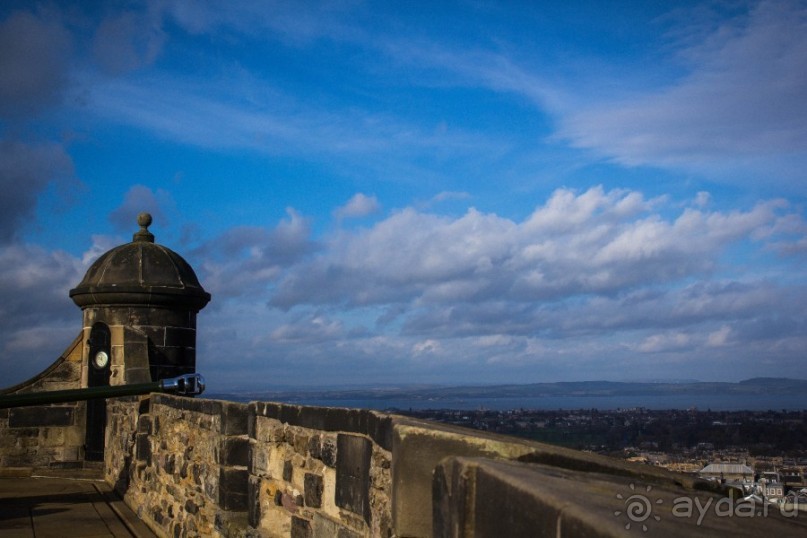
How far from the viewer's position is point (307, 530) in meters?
5.09

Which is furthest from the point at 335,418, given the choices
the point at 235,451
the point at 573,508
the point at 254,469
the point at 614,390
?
the point at 614,390

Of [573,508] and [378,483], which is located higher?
[573,508]

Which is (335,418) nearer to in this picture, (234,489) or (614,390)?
(234,489)

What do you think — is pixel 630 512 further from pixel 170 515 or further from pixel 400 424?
pixel 170 515

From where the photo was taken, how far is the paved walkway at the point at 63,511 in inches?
316

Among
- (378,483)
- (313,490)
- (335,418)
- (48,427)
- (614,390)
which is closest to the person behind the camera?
(378,483)

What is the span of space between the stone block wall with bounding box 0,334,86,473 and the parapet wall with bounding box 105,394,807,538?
3027mm

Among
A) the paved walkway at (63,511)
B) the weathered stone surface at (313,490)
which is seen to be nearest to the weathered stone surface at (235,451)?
the weathered stone surface at (313,490)

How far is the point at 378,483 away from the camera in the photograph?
400cm

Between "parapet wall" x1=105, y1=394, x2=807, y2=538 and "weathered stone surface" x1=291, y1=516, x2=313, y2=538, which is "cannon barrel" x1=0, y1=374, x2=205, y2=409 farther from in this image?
"weathered stone surface" x1=291, y1=516, x2=313, y2=538

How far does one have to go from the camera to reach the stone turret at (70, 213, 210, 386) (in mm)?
10992

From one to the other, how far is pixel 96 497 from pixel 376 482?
712cm

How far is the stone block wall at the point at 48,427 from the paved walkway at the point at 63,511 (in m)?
0.38

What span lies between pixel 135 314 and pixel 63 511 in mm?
2906
